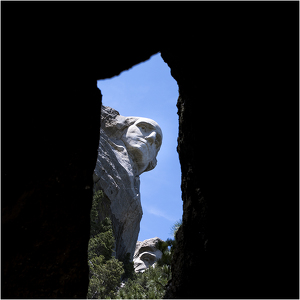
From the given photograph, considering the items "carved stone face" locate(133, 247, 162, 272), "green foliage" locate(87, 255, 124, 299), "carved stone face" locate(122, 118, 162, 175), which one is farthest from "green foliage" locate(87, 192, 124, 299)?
"carved stone face" locate(133, 247, 162, 272)

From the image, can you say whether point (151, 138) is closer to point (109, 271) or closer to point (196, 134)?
point (109, 271)

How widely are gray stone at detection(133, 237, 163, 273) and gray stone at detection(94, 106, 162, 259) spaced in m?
4.82

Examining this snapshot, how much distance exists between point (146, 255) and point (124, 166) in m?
10.6

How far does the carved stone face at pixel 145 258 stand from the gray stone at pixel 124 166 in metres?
4.78

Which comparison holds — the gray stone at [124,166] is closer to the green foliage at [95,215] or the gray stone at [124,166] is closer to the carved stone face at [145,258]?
the green foliage at [95,215]

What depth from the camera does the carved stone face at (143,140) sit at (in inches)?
981

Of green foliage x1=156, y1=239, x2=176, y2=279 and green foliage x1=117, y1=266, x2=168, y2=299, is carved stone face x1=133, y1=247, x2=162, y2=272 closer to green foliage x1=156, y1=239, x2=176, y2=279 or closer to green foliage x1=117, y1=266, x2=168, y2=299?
green foliage x1=156, y1=239, x2=176, y2=279

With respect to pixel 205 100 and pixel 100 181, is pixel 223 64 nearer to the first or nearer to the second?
pixel 205 100

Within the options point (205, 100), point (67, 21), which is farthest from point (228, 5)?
point (67, 21)

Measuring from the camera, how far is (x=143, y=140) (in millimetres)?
25281

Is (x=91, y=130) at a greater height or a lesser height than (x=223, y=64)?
lesser

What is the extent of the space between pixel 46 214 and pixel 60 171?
0.53 meters

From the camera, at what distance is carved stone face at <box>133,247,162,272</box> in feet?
91.4

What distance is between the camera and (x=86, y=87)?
3.99 m
